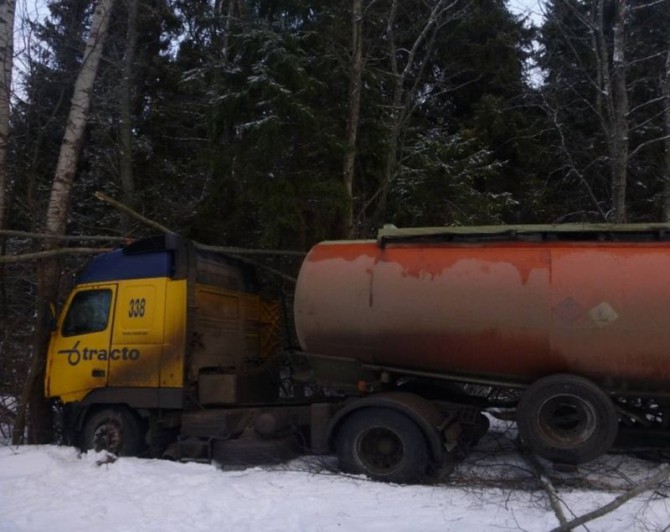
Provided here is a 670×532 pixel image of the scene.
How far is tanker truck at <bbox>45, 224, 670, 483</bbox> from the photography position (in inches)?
285

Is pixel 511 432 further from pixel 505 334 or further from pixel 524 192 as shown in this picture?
pixel 524 192

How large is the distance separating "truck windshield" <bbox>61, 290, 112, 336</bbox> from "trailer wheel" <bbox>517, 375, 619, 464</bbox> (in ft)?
18.3

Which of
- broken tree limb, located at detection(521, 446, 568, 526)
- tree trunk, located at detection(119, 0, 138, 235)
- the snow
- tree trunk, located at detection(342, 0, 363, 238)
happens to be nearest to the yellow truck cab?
the snow

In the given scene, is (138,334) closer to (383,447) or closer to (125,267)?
(125,267)

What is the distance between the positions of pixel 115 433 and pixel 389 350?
156 inches

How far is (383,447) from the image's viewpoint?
316 inches

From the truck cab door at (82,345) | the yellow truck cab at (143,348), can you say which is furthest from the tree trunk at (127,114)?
the yellow truck cab at (143,348)

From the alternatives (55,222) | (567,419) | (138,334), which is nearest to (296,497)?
(567,419)

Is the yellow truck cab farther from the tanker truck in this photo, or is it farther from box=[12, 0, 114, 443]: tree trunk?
box=[12, 0, 114, 443]: tree trunk

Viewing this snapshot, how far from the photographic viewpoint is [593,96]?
54.8 ft

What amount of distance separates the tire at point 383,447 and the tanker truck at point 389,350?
2cm

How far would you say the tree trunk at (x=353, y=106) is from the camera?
39.7ft

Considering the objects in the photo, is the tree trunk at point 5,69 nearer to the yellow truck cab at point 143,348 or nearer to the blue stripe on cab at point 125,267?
the blue stripe on cab at point 125,267

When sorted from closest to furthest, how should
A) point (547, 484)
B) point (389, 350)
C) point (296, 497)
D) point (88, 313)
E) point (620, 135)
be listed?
point (547, 484), point (296, 497), point (389, 350), point (88, 313), point (620, 135)
